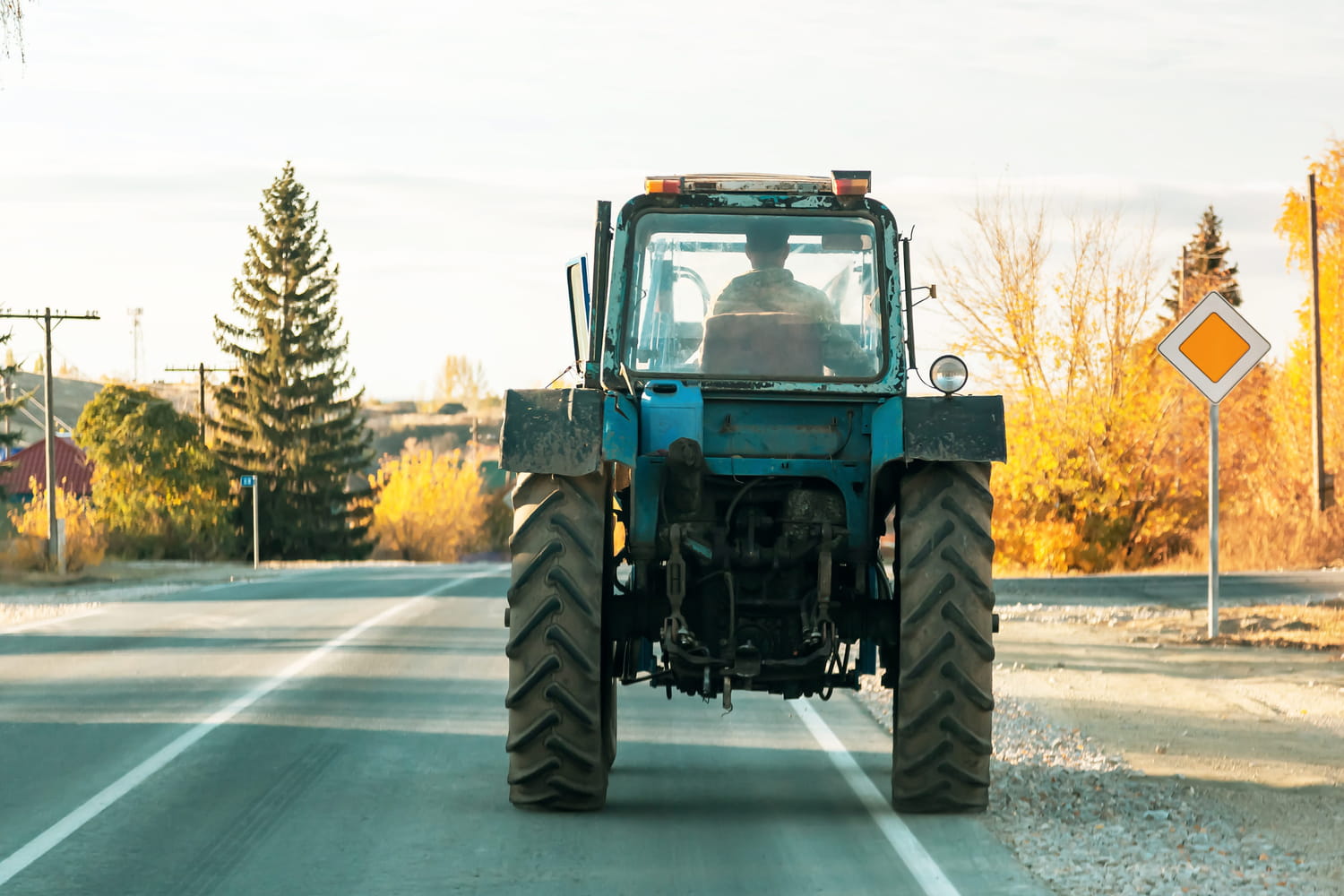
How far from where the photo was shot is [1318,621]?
17.0 meters

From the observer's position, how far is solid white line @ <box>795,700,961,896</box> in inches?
256

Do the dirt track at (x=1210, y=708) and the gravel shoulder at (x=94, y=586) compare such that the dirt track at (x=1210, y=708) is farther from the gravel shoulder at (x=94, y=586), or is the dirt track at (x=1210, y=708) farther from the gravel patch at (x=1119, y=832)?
the gravel shoulder at (x=94, y=586)

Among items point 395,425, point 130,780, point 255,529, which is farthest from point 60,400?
point 130,780

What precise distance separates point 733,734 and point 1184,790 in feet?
9.92

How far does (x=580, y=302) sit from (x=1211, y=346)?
28.3 ft

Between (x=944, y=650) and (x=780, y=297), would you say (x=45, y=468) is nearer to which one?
(x=780, y=297)

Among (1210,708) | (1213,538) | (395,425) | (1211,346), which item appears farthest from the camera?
(395,425)

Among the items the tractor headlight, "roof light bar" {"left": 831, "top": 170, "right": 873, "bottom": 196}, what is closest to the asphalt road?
the tractor headlight

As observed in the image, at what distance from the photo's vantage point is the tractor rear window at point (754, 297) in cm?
831

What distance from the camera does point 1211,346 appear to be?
1522cm

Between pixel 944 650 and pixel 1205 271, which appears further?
pixel 1205 271

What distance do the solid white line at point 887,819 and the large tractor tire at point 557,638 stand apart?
137cm

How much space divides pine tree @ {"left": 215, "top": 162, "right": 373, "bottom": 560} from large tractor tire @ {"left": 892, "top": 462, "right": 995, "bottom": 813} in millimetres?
69605

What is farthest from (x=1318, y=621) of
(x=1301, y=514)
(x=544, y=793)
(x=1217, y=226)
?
(x=1217, y=226)
